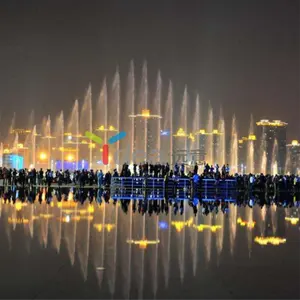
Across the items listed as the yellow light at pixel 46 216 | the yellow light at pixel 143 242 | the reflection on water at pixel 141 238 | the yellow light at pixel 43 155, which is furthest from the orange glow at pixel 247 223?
the yellow light at pixel 43 155

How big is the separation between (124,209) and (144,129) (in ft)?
185

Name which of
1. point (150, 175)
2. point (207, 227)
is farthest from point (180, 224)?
point (150, 175)

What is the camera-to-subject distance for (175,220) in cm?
1387

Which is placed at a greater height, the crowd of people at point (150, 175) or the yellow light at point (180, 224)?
the crowd of people at point (150, 175)

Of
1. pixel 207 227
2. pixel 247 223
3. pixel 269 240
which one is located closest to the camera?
pixel 269 240

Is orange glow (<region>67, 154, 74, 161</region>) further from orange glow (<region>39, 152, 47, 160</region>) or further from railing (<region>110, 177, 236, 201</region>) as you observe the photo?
railing (<region>110, 177, 236, 201</region>)

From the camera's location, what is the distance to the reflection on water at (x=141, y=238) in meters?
6.97

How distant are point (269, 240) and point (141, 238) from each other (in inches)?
96.8

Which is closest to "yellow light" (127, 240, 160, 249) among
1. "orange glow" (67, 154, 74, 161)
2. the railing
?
the railing

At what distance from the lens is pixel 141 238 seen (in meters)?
10.4

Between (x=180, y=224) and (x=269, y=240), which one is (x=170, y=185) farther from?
(x=269, y=240)

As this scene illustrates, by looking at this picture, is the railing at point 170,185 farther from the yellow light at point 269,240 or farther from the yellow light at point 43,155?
the yellow light at point 43,155

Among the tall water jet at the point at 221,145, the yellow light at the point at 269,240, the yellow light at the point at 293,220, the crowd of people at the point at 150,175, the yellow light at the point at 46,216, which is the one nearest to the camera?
the yellow light at the point at 269,240

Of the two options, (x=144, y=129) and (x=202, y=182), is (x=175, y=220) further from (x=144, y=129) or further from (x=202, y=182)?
(x=144, y=129)
